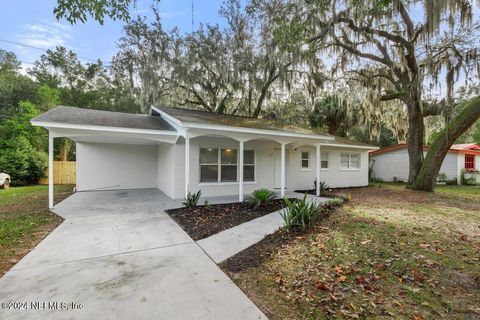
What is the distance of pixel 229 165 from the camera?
9.56m

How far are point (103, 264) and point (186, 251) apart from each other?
125cm

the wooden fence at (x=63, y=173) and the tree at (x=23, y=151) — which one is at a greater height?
the tree at (x=23, y=151)

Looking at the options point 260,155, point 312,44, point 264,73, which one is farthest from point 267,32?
point 260,155

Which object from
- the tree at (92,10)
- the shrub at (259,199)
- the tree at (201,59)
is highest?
the tree at (201,59)

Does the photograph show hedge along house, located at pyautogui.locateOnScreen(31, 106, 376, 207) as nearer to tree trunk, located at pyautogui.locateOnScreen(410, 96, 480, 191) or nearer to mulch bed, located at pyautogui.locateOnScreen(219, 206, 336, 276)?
tree trunk, located at pyautogui.locateOnScreen(410, 96, 480, 191)

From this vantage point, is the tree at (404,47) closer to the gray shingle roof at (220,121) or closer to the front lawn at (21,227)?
the gray shingle roof at (220,121)

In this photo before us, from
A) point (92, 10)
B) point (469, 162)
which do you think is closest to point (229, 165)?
point (92, 10)

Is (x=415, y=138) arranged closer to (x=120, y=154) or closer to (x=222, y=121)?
(x=222, y=121)

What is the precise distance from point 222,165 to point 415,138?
1013 cm

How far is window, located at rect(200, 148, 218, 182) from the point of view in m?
9.01

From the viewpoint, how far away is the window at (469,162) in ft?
51.6

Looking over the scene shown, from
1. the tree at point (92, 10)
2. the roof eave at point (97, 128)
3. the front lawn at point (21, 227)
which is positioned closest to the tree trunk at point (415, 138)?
the roof eave at point (97, 128)

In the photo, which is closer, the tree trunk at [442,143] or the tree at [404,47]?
the tree at [404,47]

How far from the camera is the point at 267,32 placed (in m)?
9.15
